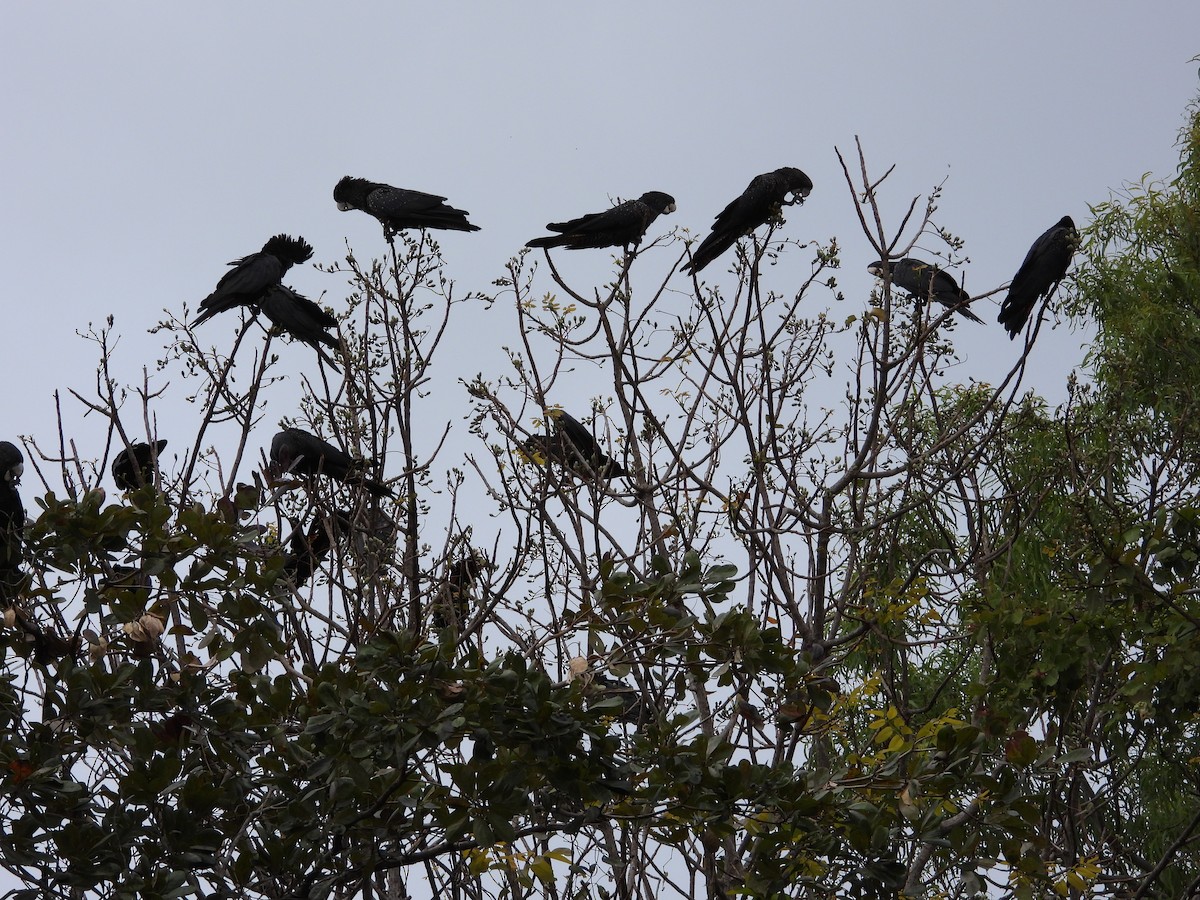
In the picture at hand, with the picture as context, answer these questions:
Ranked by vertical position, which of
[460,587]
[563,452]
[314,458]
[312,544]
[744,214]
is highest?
[744,214]

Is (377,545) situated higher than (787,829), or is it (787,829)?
(377,545)

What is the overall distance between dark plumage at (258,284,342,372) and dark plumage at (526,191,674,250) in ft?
3.72

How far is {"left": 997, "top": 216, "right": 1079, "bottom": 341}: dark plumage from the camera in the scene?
6.02 metres

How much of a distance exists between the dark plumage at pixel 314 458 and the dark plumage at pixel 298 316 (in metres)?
0.49

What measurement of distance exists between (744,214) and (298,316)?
7.63 ft

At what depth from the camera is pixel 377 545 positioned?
5.21 m

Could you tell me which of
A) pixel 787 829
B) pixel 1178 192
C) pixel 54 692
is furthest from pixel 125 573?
pixel 1178 192

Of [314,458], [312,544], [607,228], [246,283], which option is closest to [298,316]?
[246,283]

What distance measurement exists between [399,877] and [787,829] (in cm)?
227

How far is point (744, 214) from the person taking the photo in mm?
5891

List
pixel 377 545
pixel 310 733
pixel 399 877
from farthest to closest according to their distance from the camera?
pixel 377 545, pixel 399 877, pixel 310 733

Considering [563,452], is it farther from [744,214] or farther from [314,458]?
[744,214]

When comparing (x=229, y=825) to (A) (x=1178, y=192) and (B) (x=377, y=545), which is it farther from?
(A) (x=1178, y=192)

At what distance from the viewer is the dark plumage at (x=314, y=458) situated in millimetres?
5398
